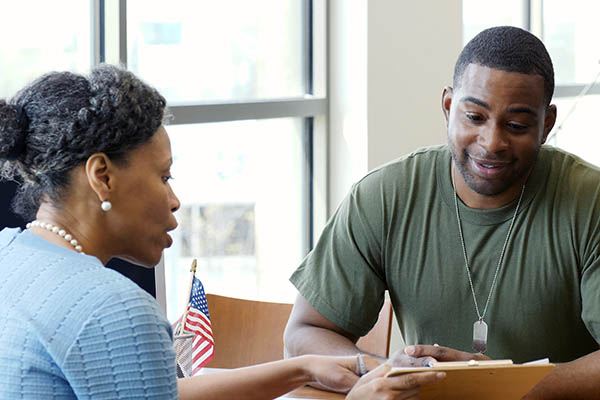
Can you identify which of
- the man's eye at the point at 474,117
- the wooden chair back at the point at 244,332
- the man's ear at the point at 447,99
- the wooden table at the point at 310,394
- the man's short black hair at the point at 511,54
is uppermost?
the man's short black hair at the point at 511,54

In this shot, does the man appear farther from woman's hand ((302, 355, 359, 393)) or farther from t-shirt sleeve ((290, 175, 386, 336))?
woman's hand ((302, 355, 359, 393))

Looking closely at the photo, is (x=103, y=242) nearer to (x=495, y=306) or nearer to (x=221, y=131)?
(x=495, y=306)

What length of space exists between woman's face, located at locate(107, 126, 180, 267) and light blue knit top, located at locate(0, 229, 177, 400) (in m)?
0.16

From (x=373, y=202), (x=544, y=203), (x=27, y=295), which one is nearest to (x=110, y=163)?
(x=27, y=295)

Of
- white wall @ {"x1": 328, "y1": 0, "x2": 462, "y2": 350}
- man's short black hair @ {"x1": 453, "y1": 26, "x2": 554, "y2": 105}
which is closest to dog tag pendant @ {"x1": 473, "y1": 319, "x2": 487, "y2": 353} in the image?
man's short black hair @ {"x1": 453, "y1": 26, "x2": 554, "y2": 105}

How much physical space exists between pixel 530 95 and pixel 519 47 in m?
0.12

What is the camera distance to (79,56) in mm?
3107

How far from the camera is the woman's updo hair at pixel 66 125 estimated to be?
140 cm

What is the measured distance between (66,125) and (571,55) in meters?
4.35

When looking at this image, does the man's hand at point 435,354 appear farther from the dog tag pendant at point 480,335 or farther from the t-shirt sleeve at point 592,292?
the t-shirt sleeve at point 592,292

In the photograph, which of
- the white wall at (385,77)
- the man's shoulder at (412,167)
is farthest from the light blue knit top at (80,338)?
the white wall at (385,77)

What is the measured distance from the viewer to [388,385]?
1.66m

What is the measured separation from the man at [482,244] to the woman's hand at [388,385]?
16cm

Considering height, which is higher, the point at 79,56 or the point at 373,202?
the point at 79,56
